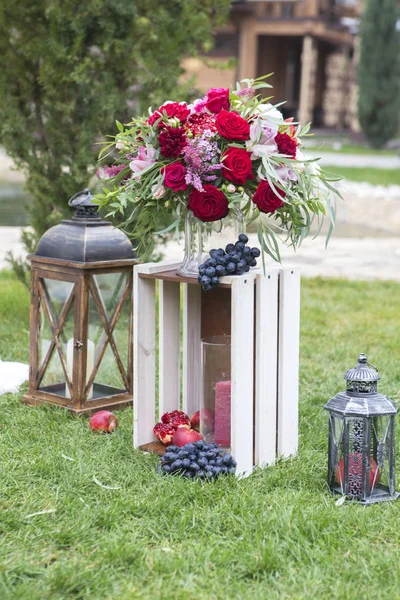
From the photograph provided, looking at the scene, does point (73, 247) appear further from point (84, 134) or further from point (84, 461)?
point (84, 134)

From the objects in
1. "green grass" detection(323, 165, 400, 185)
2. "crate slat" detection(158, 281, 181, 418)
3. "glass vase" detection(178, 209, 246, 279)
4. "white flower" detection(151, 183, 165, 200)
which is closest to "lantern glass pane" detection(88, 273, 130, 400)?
"crate slat" detection(158, 281, 181, 418)

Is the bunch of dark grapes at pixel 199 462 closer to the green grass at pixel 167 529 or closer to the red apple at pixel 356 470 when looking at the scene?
the green grass at pixel 167 529

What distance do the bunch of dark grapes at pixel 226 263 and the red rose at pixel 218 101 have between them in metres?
0.42

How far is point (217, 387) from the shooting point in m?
2.98

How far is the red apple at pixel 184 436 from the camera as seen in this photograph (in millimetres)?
2971

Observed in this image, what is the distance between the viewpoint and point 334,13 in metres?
27.5

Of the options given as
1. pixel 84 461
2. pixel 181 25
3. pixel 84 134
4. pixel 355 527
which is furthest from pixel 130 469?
pixel 181 25

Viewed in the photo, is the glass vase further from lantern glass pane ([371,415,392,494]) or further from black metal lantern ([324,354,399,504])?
lantern glass pane ([371,415,392,494])

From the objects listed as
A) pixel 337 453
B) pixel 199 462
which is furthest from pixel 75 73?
pixel 337 453

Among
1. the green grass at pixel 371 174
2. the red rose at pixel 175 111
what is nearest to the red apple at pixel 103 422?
the red rose at pixel 175 111

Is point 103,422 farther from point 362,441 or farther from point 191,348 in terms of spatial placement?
point 362,441

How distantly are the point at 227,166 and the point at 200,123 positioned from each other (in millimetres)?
187

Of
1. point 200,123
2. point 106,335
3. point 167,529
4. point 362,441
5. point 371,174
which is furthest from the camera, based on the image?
point 371,174

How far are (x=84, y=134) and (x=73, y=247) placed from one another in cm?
179
